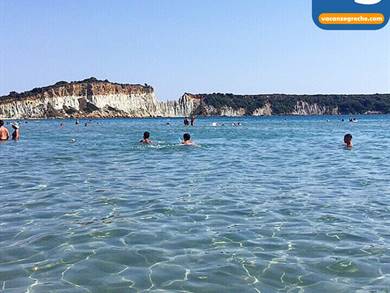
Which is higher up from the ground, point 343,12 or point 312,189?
point 343,12

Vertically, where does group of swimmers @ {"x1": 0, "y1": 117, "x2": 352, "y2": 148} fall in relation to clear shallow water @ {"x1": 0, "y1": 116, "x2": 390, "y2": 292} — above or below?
above

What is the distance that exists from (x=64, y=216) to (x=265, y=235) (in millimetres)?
4276

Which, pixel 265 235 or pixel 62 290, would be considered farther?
pixel 265 235

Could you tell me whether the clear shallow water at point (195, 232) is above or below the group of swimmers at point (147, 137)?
below

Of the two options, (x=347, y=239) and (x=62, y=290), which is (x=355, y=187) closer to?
(x=347, y=239)

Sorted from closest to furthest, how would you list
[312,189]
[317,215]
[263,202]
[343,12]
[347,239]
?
[347,239]
[317,215]
[263,202]
[312,189]
[343,12]

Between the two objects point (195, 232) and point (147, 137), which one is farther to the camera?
point (147, 137)

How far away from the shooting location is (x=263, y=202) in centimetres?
1123

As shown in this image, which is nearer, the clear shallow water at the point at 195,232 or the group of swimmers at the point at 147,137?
the clear shallow water at the point at 195,232

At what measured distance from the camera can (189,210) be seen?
1036 centimetres

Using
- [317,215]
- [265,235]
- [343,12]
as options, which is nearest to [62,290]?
[265,235]

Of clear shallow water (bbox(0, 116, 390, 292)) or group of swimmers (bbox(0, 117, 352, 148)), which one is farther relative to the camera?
group of swimmers (bbox(0, 117, 352, 148))

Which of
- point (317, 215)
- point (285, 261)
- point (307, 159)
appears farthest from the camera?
point (307, 159)

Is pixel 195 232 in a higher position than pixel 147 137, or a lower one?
lower
